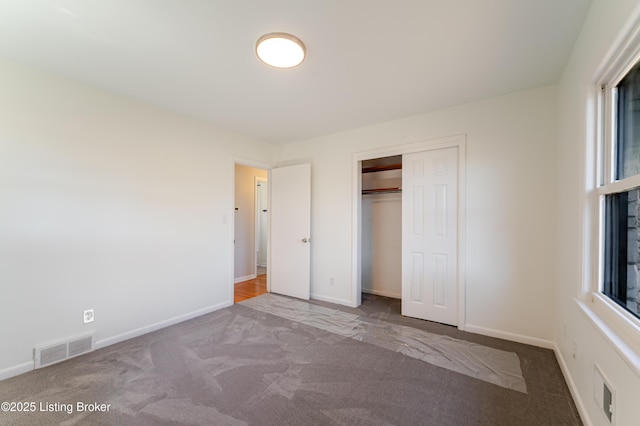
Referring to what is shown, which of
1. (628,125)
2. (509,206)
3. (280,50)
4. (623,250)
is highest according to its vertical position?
(280,50)

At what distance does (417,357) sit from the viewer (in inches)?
86.4

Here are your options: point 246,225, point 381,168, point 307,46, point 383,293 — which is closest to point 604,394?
point 307,46

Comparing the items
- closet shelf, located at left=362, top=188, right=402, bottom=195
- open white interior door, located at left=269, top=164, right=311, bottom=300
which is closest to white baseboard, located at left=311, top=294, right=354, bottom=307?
open white interior door, located at left=269, top=164, right=311, bottom=300

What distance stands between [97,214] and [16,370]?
1308 millimetres

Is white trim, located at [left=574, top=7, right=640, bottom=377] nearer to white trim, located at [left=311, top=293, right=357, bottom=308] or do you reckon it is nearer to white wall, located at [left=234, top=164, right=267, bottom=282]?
white trim, located at [left=311, top=293, right=357, bottom=308]

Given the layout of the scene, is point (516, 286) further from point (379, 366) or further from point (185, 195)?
point (185, 195)

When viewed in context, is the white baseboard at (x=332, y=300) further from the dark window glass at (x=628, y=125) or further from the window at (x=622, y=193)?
the dark window glass at (x=628, y=125)

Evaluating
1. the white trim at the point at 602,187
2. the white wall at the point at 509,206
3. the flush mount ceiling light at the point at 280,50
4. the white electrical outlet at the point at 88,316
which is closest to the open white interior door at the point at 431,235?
the white wall at the point at 509,206

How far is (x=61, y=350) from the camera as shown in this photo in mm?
2129

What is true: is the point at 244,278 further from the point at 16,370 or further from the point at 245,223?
the point at 16,370

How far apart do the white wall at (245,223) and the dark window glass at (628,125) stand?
484 centimetres

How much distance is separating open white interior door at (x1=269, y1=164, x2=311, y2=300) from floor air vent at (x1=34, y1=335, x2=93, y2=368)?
235 centimetres

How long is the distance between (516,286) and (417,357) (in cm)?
124

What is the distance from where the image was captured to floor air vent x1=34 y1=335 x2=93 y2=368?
203cm
